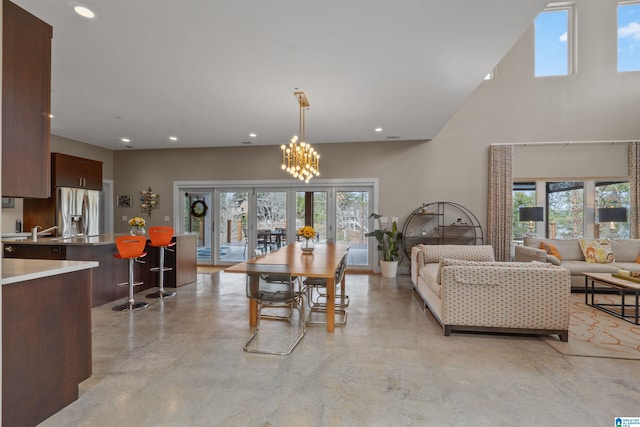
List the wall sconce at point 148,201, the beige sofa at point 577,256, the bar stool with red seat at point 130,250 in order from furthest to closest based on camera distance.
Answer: the wall sconce at point 148,201
the beige sofa at point 577,256
the bar stool with red seat at point 130,250

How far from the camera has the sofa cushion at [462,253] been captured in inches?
187

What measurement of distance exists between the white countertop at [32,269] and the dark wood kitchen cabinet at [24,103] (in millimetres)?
433

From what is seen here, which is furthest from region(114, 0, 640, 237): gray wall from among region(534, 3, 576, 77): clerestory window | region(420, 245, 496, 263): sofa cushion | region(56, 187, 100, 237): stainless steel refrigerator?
region(56, 187, 100, 237): stainless steel refrigerator

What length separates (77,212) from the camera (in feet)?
18.8

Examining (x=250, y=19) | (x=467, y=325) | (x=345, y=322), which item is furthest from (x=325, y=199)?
(x=250, y=19)

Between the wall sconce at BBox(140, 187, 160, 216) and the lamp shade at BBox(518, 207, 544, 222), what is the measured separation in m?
7.74

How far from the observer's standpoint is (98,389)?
2.20 meters

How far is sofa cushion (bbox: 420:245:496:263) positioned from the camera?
475 centimetres

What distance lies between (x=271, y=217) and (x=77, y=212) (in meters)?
3.62

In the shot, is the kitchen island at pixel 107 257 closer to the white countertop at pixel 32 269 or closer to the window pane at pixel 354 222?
the white countertop at pixel 32 269

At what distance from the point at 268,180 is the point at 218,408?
5.34 metres

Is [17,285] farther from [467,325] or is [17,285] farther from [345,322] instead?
[467,325]

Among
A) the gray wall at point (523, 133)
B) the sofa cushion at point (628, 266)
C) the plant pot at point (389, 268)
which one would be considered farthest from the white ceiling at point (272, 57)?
the sofa cushion at point (628, 266)

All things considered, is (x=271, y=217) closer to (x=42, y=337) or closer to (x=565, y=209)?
(x=42, y=337)
